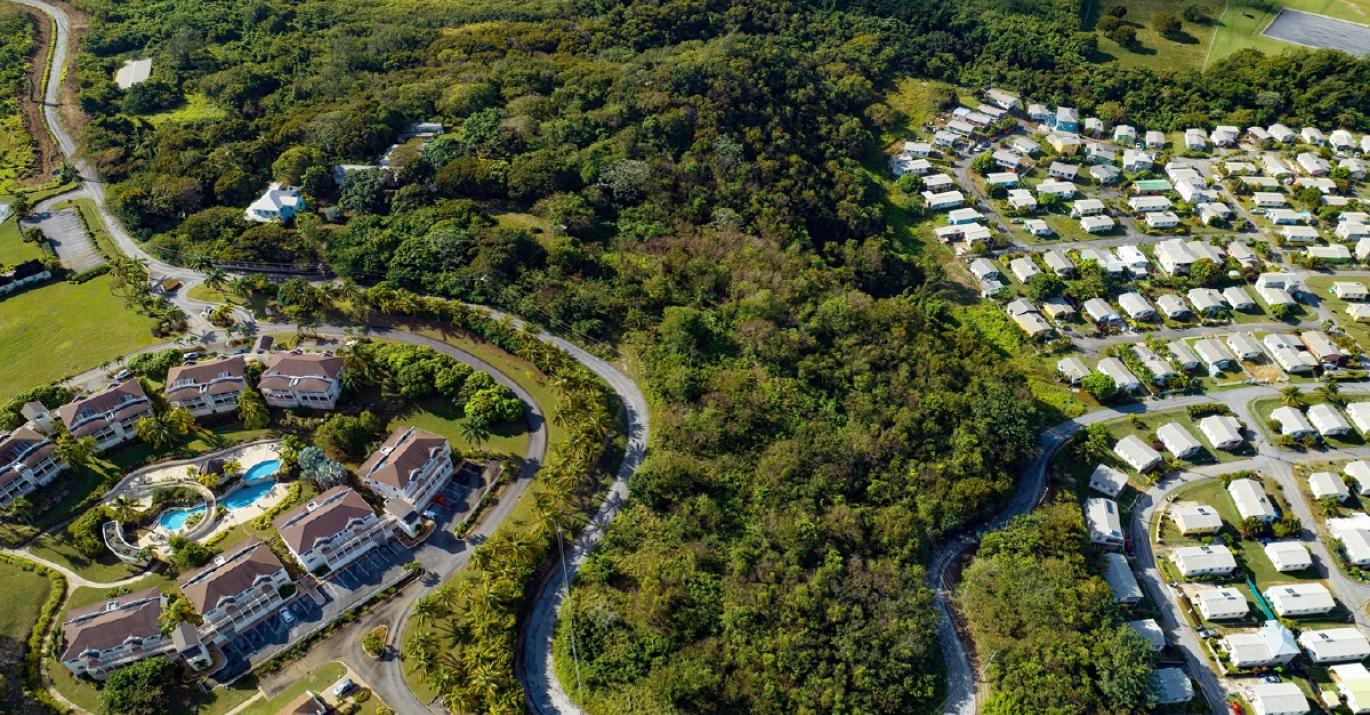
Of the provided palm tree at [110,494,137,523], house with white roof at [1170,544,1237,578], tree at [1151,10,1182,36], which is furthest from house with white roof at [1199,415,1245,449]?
tree at [1151,10,1182,36]

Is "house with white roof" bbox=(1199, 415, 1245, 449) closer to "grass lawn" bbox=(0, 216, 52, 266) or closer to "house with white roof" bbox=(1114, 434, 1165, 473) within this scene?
"house with white roof" bbox=(1114, 434, 1165, 473)

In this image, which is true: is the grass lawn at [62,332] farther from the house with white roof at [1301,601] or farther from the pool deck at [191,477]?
the house with white roof at [1301,601]

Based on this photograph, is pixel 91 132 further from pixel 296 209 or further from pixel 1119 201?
pixel 1119 201

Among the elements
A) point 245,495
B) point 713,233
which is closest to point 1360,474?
point 713,233

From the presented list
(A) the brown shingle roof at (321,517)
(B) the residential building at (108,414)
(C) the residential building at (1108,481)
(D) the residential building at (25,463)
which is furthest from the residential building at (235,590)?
(C) the residential building at (1108,481)

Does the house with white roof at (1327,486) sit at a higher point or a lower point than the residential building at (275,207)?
lower

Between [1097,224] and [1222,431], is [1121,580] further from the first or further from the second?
[1097,224]
